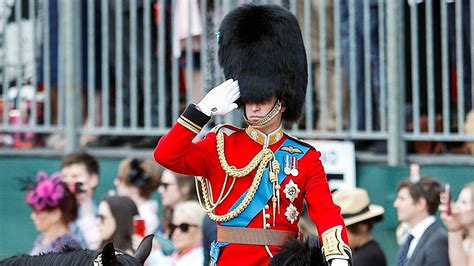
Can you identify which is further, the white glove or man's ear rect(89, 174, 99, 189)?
man's ear rect(89, 174, 99, 189)

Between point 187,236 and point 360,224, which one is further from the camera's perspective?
point 187,236

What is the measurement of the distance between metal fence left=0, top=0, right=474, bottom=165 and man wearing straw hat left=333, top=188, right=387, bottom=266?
3.94ft

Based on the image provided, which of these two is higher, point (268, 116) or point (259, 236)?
point (268, 116)

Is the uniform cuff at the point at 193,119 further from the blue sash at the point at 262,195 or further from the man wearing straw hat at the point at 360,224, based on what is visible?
the man wearing straw hat at the point at 360,224

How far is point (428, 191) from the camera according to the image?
809 centimetres

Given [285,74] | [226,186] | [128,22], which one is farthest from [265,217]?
[128,22]

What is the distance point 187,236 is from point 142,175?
1175 mm

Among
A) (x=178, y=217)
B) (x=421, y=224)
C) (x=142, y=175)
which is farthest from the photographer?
(x=142, y=175)

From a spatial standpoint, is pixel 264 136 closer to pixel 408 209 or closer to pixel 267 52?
pixel 267 52

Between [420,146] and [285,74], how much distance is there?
396cm

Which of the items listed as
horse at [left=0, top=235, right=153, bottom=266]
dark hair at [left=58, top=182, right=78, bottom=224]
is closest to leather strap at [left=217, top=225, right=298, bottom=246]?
horse at [left=0, top=235, right=153, bottom=266]

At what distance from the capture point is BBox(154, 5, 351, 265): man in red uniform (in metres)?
5.58

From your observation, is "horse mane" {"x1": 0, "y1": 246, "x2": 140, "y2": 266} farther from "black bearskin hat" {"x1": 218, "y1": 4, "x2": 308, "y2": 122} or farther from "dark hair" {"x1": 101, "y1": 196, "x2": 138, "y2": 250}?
"dark hair" {"x1": 101, "y1": 196, "x2": 138, "y2": 250}

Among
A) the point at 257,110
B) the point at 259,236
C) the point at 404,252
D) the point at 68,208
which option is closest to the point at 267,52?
the point at 257,110
